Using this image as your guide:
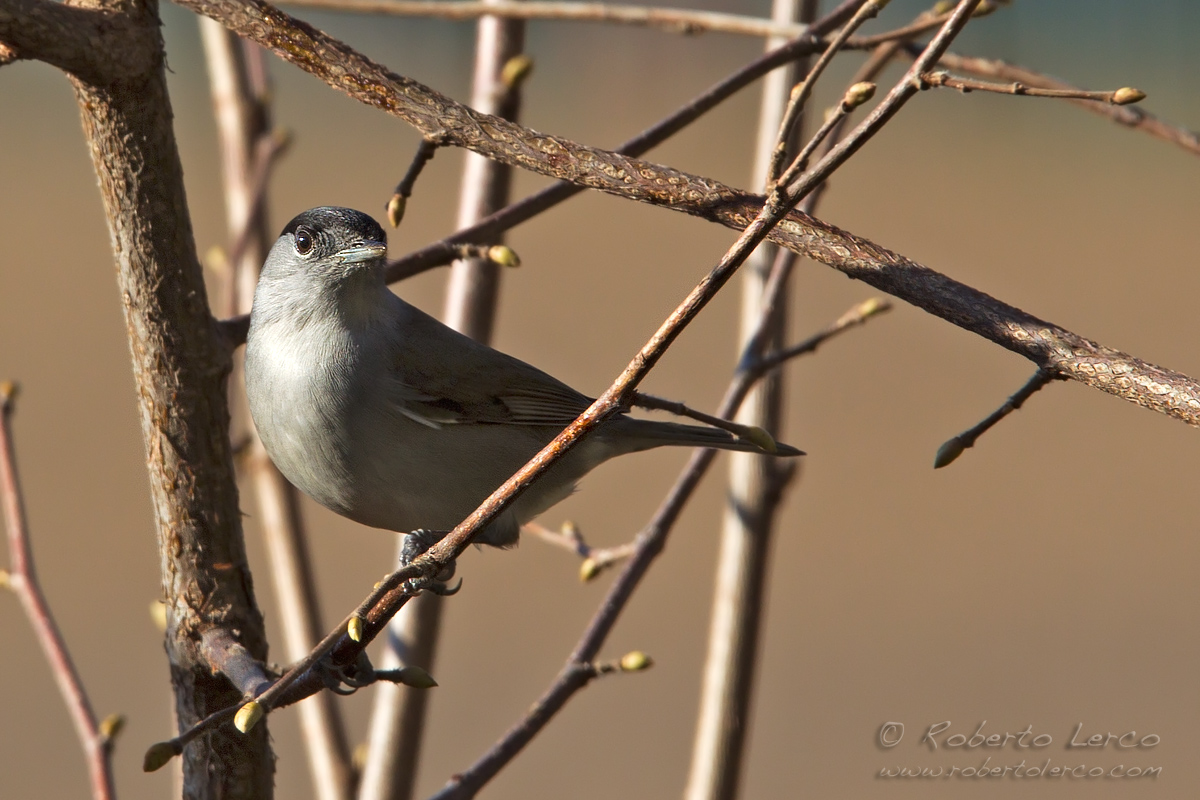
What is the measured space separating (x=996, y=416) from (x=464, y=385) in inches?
65.6

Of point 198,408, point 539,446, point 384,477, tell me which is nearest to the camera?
point 198,408

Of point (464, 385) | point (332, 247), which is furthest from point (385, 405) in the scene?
point (332, 247)

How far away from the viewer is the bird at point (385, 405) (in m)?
2.82

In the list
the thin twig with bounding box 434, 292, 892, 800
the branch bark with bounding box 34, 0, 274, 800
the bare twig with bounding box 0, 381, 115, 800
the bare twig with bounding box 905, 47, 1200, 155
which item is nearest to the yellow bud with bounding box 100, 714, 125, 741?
the bare twig with bounding box 0, 381, 115, 800

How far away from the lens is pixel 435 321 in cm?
340

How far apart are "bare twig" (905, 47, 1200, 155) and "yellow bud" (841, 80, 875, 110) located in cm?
113

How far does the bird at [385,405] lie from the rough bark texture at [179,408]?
52 centimetres

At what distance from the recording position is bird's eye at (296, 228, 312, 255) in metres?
3.25

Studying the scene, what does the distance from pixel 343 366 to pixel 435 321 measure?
1.56ft

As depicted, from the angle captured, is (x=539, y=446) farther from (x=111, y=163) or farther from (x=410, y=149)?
(x=410, y=149)

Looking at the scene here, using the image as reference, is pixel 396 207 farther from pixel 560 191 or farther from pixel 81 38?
pixel 81 38

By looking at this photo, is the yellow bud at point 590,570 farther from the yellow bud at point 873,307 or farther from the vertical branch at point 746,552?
the yellow bud at point 873,307

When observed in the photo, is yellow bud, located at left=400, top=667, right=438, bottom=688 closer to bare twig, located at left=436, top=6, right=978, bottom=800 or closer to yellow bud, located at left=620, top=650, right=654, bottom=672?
bare twig, located at left=436, top=6, right=978, bottom=800

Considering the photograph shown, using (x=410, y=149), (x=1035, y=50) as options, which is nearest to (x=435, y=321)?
(x=410, y=149)
